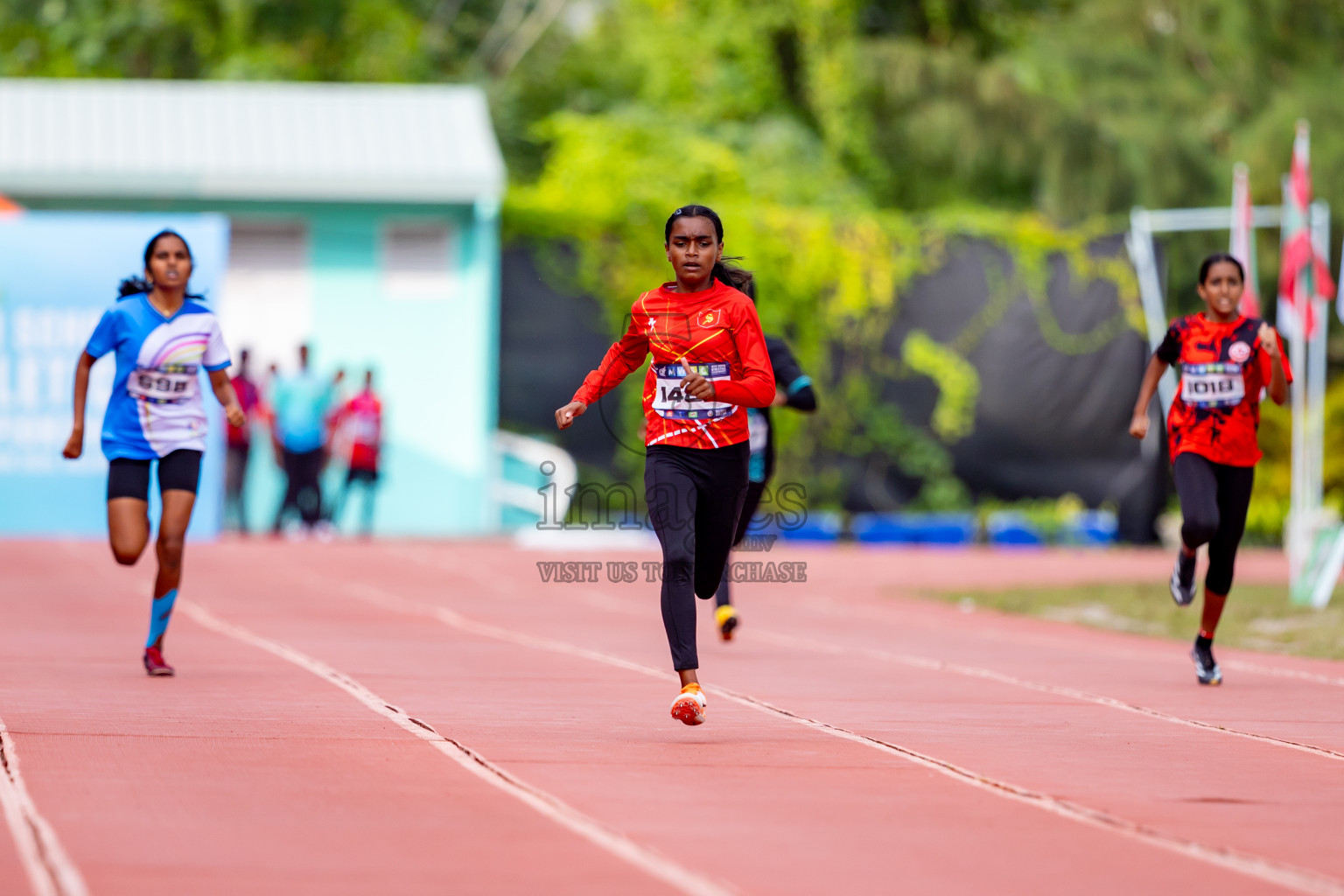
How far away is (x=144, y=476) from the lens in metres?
9.70

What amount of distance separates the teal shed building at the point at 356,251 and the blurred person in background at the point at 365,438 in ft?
4.99

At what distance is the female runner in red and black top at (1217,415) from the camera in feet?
33.4

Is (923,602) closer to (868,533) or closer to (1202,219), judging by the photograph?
(868,533)

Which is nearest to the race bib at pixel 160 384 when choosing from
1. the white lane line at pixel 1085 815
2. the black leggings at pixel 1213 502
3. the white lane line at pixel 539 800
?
the white lane line at pixel 539 800

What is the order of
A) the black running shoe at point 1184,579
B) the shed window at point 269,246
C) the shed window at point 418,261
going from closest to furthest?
the black running shoe at point 1184,579 < the shed window at point 269,246 < the shed window at point 418,261

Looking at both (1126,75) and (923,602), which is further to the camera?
(1126,75)

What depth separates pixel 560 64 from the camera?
1809 inches

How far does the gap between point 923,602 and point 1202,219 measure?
37.6 feet

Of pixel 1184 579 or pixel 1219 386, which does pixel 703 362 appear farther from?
pixel 1184 579

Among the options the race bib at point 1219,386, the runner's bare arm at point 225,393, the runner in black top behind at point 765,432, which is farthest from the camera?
the runner in black top behind at point 765,432

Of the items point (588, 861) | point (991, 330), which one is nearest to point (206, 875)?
point (588, 861)

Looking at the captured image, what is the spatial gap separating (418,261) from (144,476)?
16526 millimetres

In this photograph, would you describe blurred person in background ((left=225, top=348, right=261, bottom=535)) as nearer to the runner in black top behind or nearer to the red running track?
the red running track

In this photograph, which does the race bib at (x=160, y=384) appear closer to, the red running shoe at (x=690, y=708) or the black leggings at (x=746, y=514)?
the black leggings at (x=746, y=514)
